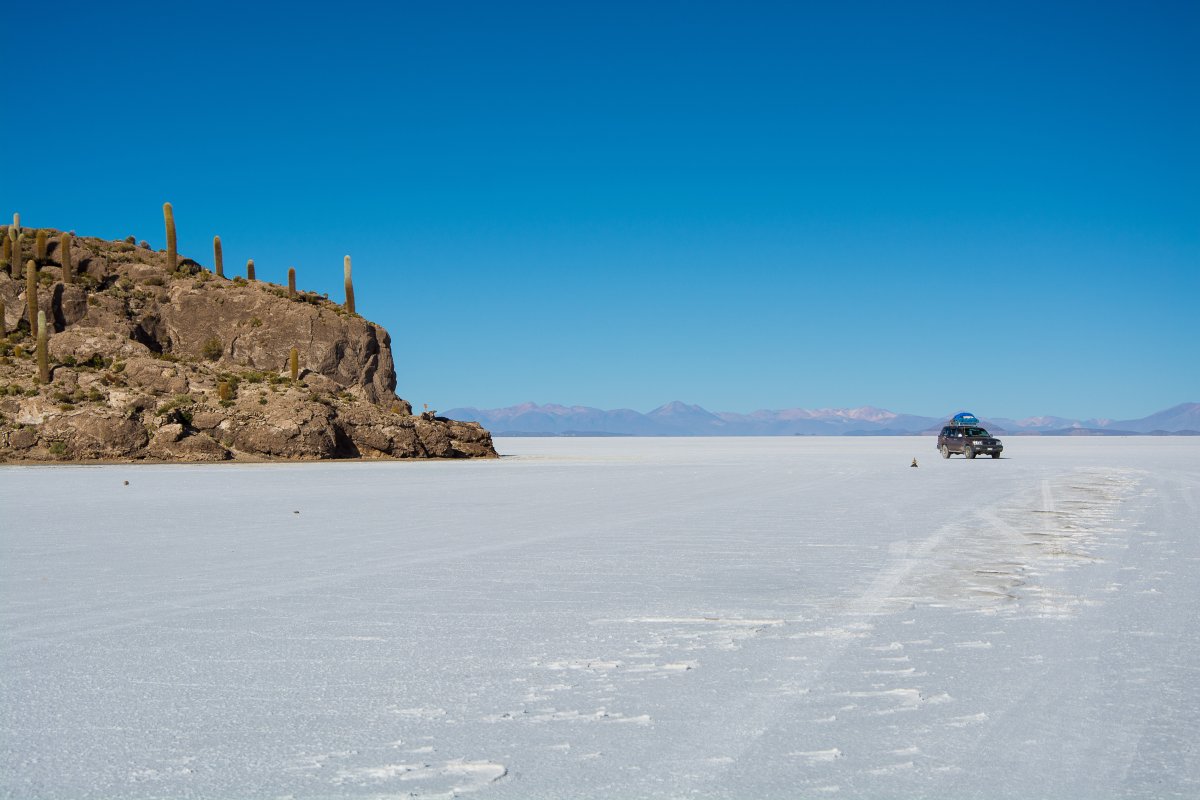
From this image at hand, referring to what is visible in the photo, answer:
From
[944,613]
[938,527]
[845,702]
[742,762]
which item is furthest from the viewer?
[938,527]

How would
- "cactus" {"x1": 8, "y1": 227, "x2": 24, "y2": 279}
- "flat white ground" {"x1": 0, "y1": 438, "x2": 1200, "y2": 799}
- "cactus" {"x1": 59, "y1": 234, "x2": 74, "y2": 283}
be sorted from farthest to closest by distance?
A: "cactus" {"x1": 8, "y1": 227, "x2": 24, "y2": 279} < "cactus" {"x1": 59, "y1": 234, "x2": 74, "y2": 283} < "flat white ground" {"x1": 0, "y1": 438, "x2": 1200, "y2": 799}

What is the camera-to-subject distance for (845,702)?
5602 mm

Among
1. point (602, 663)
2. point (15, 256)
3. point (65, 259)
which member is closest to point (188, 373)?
point (65, 259)

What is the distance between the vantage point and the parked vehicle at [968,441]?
157 ft

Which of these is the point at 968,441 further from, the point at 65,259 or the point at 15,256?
the point at 15,256

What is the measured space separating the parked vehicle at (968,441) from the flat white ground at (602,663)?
3361 cm

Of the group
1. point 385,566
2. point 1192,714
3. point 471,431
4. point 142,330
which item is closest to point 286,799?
point 1192,714

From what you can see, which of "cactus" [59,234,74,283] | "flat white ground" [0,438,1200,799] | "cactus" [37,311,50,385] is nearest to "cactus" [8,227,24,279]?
"cactus" [59,234,74,283]

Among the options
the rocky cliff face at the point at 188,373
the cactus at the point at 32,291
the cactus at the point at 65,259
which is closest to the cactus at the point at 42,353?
the rocky cliff face at the point at 188,373

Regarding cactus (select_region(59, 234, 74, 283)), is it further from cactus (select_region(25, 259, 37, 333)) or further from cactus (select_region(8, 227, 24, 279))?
cactus (select_region(25, 259, 37, 333))

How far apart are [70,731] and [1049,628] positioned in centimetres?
645

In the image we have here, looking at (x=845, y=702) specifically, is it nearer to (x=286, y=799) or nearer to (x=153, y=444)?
(x=286, y=799)

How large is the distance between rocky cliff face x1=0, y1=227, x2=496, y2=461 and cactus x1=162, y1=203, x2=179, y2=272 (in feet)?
2.46

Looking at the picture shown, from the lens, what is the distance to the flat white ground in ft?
14.9
